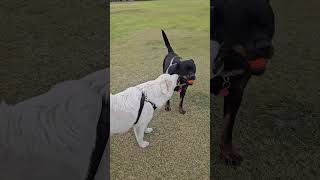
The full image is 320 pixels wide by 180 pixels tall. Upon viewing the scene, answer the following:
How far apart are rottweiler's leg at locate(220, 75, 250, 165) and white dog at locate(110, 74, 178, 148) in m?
0.58

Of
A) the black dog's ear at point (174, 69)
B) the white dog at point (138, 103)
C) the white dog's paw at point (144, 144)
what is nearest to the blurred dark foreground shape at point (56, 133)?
the white dog at point (138, 103)

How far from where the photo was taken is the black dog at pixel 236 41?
231cm

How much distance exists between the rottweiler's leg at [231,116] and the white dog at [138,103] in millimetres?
576

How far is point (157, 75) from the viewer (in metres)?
5.19

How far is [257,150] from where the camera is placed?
3.14 meters

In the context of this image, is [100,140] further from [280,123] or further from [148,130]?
[280,123]

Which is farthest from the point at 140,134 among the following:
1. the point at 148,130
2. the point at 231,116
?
the point at 231,116

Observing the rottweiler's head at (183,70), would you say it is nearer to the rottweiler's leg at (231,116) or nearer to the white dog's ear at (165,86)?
the white dog's ear at (165,86)

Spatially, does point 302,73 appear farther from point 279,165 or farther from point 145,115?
point 145,115

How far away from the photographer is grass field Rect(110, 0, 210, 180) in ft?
9.77

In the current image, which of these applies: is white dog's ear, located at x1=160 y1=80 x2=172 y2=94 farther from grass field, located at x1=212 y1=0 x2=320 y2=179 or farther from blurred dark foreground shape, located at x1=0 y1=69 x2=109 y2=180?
blurred dark foreground shape, located at x1=0 y1=69 x2=109 y2=180

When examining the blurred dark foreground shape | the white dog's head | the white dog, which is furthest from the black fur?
the white dog's head

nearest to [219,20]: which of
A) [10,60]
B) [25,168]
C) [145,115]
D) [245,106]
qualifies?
[145,115]

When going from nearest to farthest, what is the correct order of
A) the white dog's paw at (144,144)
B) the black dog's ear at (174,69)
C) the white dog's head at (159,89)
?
the white dog's head at (159,89)
the white dog's paw at (144,144)
the black dog's ear at (174,69)
